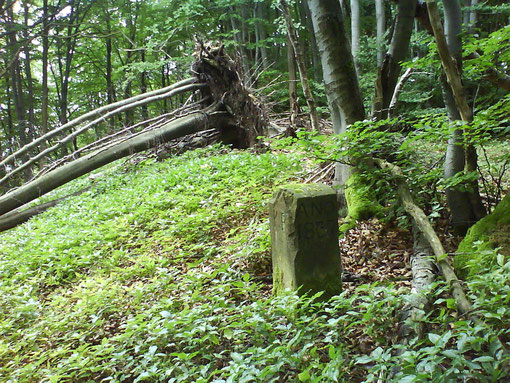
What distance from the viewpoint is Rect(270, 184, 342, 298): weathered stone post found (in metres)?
2.77

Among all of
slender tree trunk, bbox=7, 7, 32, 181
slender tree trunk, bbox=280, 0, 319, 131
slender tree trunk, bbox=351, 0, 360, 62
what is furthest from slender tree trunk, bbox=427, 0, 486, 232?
slender tree trunk, bbox=7, 7, 32, 181

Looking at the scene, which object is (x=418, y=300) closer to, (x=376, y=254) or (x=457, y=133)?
(x=376, y=254)

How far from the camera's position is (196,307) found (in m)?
2.82

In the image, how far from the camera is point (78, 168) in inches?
305

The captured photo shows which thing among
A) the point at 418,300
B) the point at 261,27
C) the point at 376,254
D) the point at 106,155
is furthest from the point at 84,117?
the point at 261,27

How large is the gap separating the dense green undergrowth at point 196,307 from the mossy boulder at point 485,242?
0.25 metres

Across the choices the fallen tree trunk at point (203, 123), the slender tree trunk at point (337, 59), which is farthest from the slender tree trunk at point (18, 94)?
the slender tree trunk at point (337, 59)

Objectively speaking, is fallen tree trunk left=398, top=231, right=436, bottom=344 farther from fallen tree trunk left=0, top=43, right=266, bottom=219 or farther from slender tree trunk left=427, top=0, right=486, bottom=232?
fallen tree trunk left=0, top=43, right=266, bottom=219

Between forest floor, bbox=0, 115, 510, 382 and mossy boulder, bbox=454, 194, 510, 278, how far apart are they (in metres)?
0.27

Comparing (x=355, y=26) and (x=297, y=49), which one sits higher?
(x=355, y=26)

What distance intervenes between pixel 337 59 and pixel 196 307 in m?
3.19

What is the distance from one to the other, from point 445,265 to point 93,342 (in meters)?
3.01

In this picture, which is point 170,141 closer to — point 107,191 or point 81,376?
point 107,191

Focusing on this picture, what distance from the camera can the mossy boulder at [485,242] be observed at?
2414 mm
